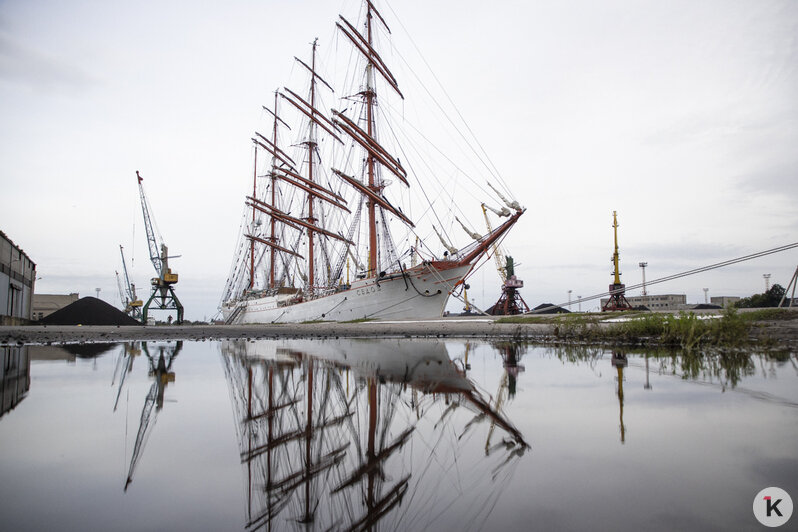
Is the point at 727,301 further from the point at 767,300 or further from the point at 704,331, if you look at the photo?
the point at 767,300

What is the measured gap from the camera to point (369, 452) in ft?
12.3

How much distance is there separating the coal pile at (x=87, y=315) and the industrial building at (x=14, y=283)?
2815mm

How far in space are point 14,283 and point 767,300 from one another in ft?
219

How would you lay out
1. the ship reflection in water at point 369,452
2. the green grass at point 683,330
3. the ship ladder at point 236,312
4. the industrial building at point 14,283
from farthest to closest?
the ship ladder at point 236,312 < the industrial building at point 14,283 < the green grass at point 683,330 < the ship reflection in water at point 369,452

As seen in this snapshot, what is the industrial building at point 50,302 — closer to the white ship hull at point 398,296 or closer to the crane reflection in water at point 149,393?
the white ship hull at point 398,296

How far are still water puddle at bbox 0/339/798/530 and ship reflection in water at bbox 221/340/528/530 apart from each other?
0.02m

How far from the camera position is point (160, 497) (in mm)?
2814

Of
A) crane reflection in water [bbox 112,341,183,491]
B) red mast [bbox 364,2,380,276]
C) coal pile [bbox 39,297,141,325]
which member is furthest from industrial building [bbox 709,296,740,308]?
coal pile [bbox 39,297,141,325]

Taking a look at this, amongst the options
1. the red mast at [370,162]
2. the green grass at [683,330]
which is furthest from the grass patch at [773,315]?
the red mast at [370,162]

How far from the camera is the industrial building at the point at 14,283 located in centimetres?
4325

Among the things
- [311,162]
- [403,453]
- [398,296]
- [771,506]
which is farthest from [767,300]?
[311,162]

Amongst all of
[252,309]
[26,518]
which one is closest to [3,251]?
[252,309]

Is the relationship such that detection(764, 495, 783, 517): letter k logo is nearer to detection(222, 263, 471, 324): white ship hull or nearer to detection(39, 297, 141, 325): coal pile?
detection(222, 263, 471, 324): white ship hull

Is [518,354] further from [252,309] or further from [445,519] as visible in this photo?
[252,309]
